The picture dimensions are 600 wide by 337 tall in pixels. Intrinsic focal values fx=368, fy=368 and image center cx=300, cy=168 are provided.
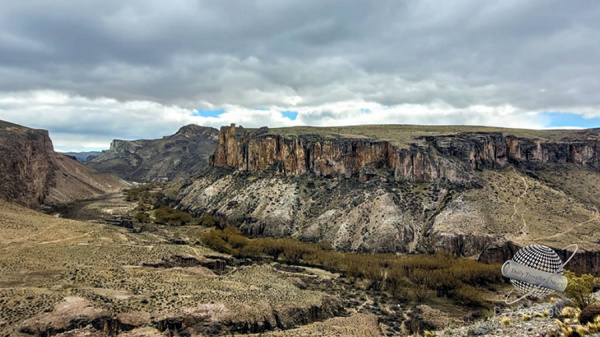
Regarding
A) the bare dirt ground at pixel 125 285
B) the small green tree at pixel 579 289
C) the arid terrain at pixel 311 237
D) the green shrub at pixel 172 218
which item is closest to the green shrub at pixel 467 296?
the arid terrain at pixel 311 237

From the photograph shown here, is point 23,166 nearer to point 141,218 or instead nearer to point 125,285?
point 141,218

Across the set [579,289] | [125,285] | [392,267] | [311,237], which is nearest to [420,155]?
[311,237]

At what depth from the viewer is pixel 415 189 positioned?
2557 inches

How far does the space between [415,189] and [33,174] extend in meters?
80.7

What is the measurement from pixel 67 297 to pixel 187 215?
179 feet

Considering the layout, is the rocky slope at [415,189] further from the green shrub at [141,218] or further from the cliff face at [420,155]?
the green shrub at [141,218]

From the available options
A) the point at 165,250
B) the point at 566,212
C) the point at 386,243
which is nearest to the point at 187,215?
the point at 165,250

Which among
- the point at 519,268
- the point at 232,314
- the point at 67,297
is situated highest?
the point at 519,268

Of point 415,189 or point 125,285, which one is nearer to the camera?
point 125,285

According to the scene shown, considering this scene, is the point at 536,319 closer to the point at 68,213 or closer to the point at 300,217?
the point at 300,217

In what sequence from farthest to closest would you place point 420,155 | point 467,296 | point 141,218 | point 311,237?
point 141,218
point 420,155
point 311,237
point 467,296

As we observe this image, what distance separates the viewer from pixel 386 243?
54.5 m

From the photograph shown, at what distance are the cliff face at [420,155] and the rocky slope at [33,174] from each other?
46812 mm

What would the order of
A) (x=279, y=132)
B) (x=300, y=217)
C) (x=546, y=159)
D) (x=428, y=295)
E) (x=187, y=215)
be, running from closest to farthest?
1. (x=428, y=295)
2. (x=300, y=217)
3. (x=546, y=159)
4. (x=187, y=215)
5. (x=279, y=132)
